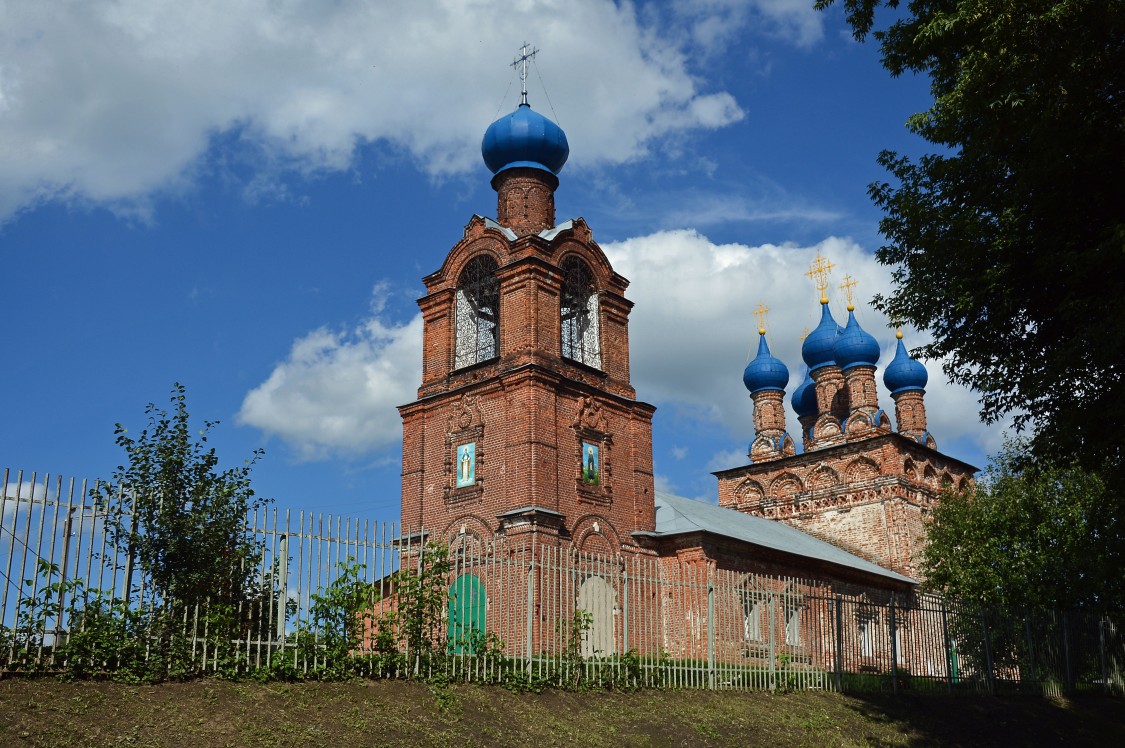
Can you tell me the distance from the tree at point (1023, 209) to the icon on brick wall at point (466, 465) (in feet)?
37.3

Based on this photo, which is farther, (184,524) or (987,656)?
(987,656)

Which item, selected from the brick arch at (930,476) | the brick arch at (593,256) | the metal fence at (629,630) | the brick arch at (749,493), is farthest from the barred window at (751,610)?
the brick arch at (749,493)

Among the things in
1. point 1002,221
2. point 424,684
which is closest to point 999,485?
point 1002,221

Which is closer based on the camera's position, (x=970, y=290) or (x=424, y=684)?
(x=424, y=684)

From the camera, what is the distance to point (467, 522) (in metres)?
21.6

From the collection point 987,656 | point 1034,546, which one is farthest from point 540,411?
point 1034,546

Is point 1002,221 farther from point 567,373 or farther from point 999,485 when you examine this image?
point 999,485

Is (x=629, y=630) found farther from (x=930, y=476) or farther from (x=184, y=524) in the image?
(x=930, y=476)

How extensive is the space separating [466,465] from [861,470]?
16359 mm

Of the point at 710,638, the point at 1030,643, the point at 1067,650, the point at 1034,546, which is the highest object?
the point at 1034,546

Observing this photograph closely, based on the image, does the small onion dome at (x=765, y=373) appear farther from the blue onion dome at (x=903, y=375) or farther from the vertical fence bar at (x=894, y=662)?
the vertical fence bar at (x=894, y=662)

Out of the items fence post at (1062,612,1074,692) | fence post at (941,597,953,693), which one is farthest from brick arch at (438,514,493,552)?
fence post at (1062,612,1074,692)

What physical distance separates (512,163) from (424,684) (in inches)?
658

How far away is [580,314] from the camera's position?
79.7 ft
